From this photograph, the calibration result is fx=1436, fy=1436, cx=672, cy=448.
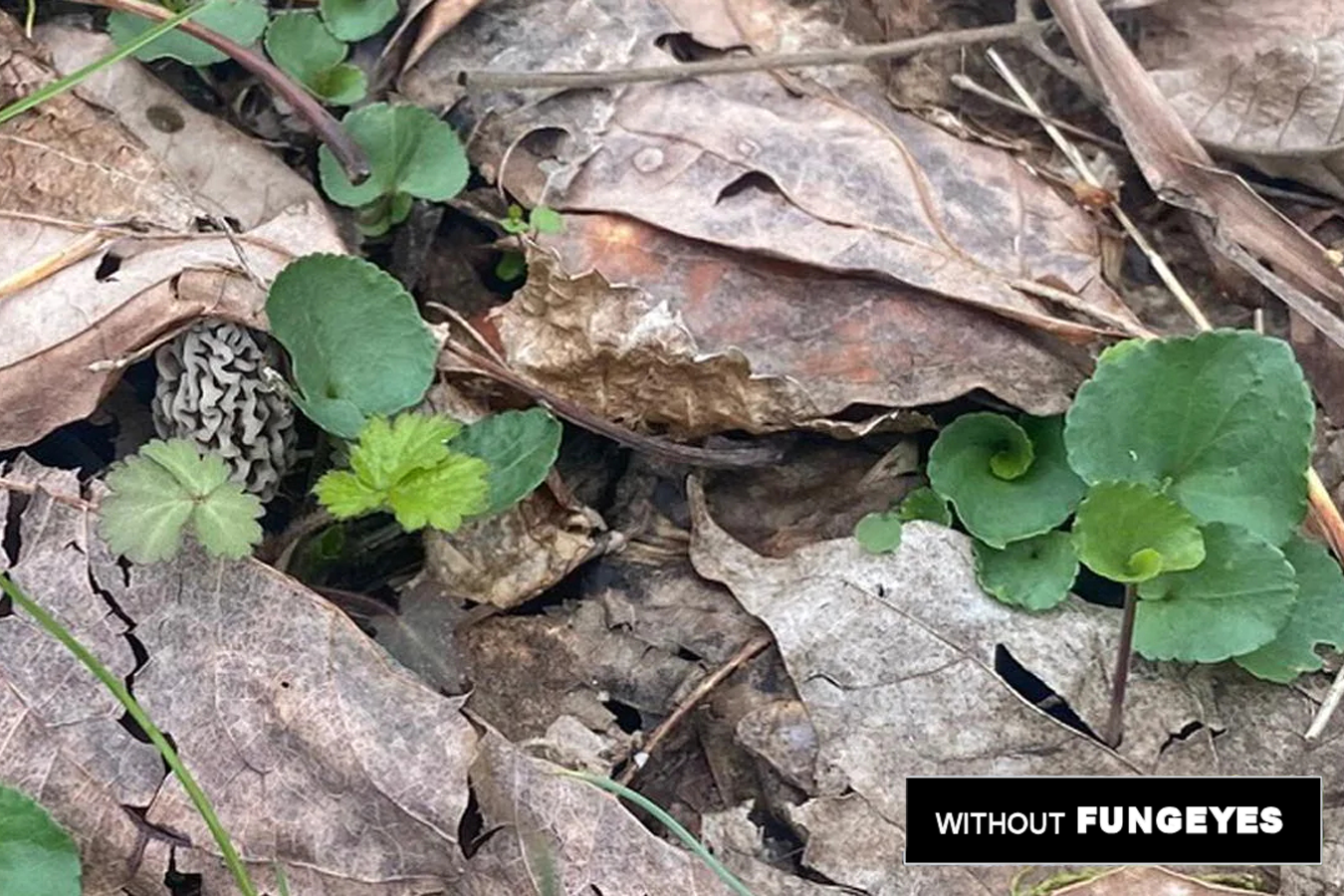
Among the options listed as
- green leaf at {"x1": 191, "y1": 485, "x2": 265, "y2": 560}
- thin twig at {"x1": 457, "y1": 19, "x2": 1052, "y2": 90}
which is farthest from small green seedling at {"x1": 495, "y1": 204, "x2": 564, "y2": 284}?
green leaf at {"x1": 191, "y1": 485, "x2": 265, "y2": 560}

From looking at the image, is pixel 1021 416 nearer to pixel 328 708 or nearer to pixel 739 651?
pixel 739 651

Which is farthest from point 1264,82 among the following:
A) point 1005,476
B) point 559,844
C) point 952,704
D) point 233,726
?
point 233,726

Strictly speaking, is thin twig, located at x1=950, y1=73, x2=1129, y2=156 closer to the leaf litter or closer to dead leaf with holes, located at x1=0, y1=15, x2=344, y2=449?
the leaf litter

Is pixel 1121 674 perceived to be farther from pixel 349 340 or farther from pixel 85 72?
pixel 85 72

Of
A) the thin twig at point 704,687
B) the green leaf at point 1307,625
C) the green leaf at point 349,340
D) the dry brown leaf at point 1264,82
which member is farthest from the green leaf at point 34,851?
the dry brown leaf at point 1264,82

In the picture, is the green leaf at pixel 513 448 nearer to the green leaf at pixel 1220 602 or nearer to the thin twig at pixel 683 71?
the thin twig at pixel 683 71

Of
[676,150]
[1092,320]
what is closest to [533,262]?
[676,150]
